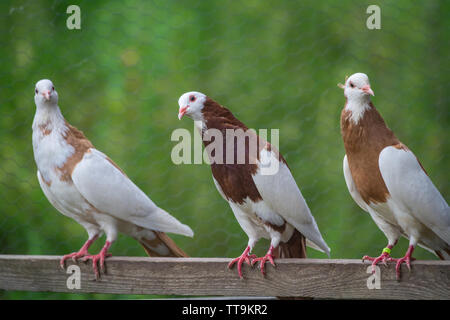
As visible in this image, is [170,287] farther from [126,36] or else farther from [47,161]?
[126,36]

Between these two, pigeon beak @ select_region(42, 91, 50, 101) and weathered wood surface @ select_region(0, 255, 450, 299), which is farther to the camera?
pigeon beak @ select_region(42, 91, 50, 101)

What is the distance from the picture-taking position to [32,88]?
7.91ft

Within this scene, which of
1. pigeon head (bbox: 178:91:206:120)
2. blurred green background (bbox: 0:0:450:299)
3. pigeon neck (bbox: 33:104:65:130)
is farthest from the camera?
blurred green background (bbox: 0:0:450:299)

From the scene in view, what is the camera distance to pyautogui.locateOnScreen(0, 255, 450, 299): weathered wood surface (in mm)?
1394

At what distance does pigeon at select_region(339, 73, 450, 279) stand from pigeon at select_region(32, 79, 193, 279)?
496 millimetres

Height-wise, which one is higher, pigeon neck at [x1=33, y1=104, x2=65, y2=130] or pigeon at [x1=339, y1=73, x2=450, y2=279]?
pigeon neck at [x1=33, y1=104, x2=65, y2=130]

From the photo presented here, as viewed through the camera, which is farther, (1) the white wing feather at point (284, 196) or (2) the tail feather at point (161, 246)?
(2) the tail feather at point (161, 246)

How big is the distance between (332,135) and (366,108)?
2.82 ft

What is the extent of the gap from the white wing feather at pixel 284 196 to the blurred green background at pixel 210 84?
813 mm

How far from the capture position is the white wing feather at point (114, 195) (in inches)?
60.4

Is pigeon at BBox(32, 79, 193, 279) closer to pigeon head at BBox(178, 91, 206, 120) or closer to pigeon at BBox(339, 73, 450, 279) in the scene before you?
pigeon head at BBox(178, 91, 206, 120)

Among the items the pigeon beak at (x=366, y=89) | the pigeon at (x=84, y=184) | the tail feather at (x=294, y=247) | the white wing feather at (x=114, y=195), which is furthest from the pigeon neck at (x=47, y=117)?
the pigeon beak at (x=366, y=89)

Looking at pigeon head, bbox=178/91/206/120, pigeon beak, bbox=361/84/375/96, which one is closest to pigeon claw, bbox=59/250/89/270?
pigeon head, bbox=178/91/206/120

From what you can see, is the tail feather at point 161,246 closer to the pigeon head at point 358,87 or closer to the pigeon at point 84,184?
the pigeon at point 84,184
